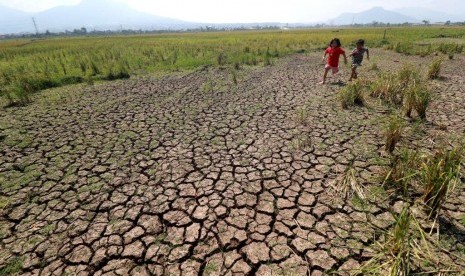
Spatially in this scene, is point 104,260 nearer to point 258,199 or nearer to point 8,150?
point 258,199

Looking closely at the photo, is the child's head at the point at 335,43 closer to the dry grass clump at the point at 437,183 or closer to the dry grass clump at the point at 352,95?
the dry grass clump at the point at 352,95

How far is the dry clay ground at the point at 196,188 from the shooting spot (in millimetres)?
2627

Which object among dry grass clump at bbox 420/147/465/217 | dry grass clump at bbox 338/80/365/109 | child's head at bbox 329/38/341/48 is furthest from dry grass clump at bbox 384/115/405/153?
child's head at bbox 329/38/341/48

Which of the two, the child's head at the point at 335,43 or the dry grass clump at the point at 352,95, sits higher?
the child's head at the point at 335,43

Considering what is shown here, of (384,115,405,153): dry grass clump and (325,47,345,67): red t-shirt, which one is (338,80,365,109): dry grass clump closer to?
(325,47,345,67): red t-shirt

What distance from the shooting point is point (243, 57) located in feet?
49.2

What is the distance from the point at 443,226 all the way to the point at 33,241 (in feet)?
14.8

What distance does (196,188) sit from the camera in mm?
3672

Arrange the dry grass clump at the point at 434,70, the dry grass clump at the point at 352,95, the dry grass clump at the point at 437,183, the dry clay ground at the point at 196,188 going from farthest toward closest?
the dry grass clump at the point at 434,70
the dry grass clump at the point at 352,95
the dry grass clump at the point at 437,183
the dry clay ground at the point at 196,188

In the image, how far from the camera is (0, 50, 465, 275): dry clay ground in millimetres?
2627

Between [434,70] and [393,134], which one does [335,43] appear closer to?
[434,70]

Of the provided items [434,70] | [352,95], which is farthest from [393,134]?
[434,70]

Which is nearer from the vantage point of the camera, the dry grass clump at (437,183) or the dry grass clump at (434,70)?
the dry grass clump at (437,183)

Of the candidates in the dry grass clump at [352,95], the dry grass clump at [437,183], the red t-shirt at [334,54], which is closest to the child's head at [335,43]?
the red t-shirt at [334,54]
